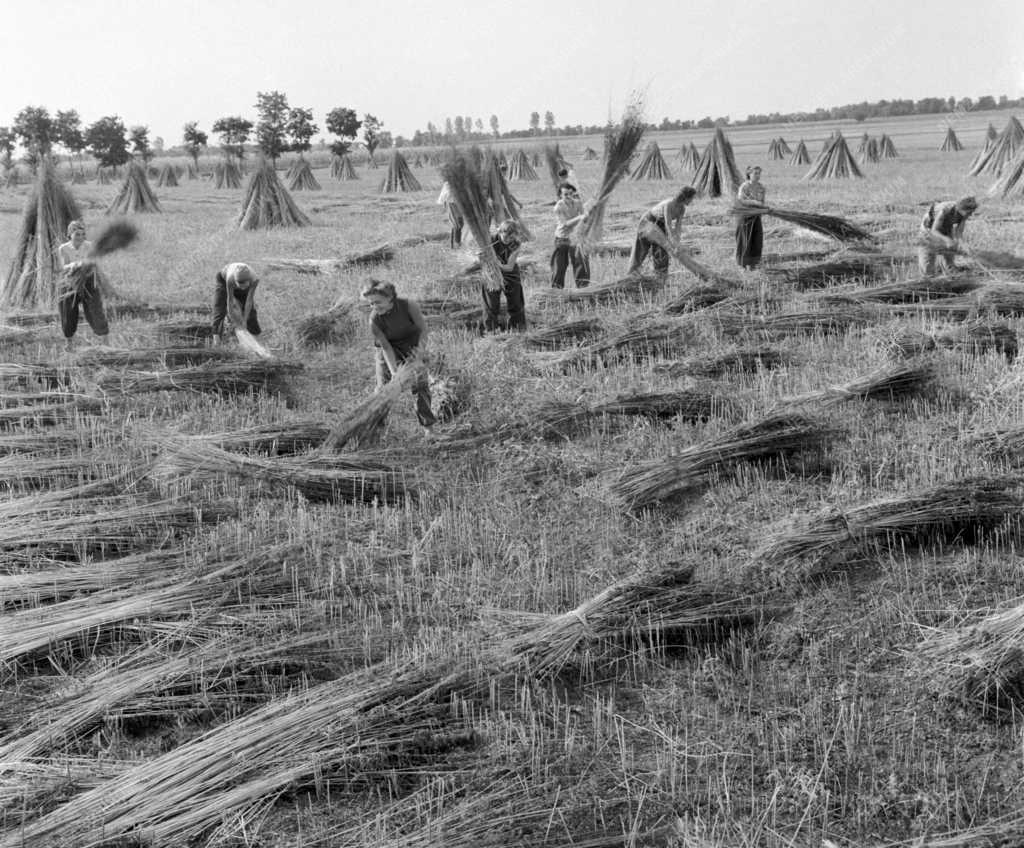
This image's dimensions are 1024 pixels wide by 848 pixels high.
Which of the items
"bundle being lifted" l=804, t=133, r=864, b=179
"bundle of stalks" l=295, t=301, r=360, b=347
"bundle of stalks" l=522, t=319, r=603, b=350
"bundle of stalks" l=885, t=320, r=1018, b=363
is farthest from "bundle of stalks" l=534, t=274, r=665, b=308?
"bundle being lifted" l=804, t=133, r=864, b=179

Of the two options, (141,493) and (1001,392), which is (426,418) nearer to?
(141,493)

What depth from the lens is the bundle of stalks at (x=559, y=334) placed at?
23.9 feet

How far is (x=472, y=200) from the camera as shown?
7.54m

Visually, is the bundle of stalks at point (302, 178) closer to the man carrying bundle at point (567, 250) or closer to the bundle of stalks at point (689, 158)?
the bundle of stalks at point (689, 158)

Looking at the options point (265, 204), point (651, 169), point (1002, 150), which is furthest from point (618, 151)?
point (651, 169)

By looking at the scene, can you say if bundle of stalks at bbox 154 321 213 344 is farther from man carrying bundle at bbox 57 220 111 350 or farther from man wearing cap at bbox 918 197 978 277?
man wearing cap at bbox 918 197 978 277

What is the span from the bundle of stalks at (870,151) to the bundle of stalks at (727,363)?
79.9 ft

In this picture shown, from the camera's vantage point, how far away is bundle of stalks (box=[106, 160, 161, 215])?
21.6m

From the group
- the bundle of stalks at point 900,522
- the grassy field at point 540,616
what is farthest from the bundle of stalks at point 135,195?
the bundle of stalks at point 900,522

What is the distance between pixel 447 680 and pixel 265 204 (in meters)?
14.8

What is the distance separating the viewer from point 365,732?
2.80 metres

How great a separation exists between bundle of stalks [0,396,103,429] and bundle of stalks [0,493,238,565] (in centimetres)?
149

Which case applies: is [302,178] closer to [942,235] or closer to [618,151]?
[618,151]

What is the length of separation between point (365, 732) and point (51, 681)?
1223 millimetres
